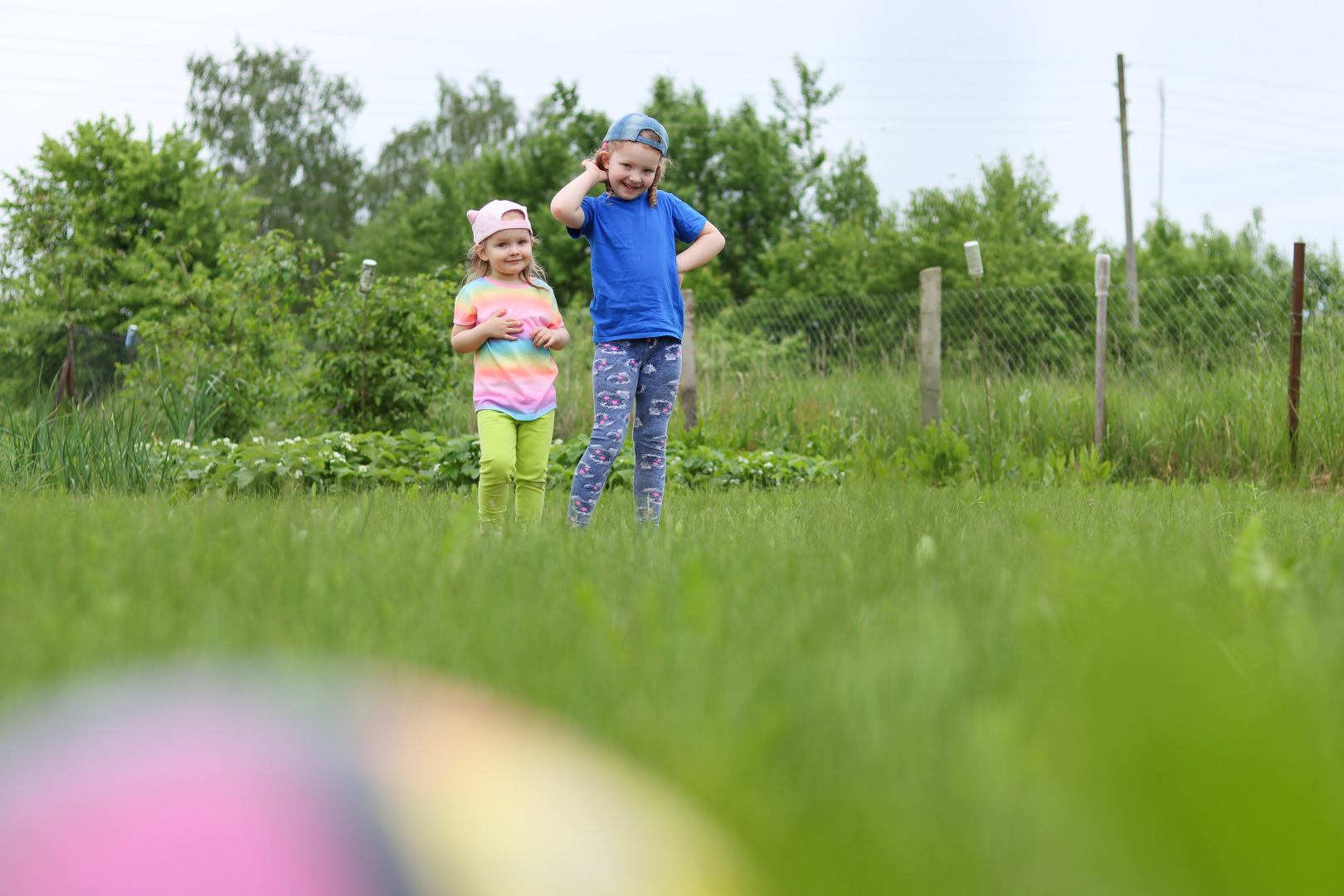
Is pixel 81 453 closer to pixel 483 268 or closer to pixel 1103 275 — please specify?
pixel 483 268

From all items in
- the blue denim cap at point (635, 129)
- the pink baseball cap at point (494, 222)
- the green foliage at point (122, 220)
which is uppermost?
the green foliage at point (122, 220)

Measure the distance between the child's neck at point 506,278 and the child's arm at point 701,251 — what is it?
745 millimetres

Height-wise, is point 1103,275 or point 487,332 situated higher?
point 1103,275

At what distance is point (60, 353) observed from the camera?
61.3 feet

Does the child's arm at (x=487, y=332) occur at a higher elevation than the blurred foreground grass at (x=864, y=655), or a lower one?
higher

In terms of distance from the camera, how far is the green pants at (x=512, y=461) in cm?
410

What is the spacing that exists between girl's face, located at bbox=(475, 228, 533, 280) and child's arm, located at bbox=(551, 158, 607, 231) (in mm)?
310

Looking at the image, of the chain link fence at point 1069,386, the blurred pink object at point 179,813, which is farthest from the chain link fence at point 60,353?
the blurred pink object at point 179,813

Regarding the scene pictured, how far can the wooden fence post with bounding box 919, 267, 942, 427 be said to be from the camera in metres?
8.57

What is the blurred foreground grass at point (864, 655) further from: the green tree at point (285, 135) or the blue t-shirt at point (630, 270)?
the green tree at point (285, 135)

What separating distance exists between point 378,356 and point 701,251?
18.4 ft

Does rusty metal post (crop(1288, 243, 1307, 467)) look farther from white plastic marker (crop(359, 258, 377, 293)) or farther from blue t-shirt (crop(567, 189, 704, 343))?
white plastic marker (crop(359, 258, 377, 293))

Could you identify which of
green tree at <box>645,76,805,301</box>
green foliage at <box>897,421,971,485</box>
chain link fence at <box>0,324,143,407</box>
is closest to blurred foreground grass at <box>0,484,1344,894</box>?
green foliage at <box>897,421,971,485</box>

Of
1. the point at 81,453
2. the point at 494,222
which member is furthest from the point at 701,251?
the point at 81,453
